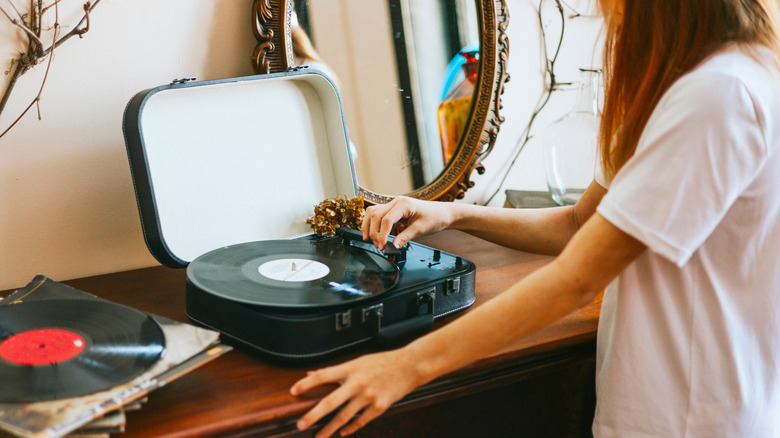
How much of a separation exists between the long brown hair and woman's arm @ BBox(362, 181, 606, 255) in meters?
0.27

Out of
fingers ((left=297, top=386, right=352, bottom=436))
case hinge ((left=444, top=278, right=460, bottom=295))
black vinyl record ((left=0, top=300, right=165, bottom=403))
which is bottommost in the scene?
fingers ((left=297, top=386, right=352, bottom=436))

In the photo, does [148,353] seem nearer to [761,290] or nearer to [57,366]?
[57,366]

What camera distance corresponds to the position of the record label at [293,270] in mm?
965

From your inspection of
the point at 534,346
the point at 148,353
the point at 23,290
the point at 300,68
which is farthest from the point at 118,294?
the point at 534,346

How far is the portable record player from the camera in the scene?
86 cm

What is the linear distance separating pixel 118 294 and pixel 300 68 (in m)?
0.53

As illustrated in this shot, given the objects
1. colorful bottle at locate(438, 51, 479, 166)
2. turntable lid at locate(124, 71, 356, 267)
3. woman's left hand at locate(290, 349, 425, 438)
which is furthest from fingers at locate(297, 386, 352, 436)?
colorful bottle at locate(438, 51, 479, 166)

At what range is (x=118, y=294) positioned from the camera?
3.59 feet

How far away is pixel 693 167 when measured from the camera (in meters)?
0.68

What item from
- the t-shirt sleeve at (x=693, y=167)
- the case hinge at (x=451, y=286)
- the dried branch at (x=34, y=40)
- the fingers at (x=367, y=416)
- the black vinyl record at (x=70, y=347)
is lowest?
the fingers at (x=367, y=416)

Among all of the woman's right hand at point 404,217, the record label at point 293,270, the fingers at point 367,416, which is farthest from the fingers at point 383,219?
the fingers at point 367,416

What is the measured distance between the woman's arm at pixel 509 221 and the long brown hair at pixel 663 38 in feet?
0.88

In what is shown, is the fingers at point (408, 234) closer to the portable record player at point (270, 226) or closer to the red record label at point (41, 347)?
the portable record player at point (270, 226)

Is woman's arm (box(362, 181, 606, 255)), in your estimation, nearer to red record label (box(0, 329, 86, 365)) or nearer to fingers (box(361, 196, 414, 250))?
fingers (box(361, 196, 414, 250))
